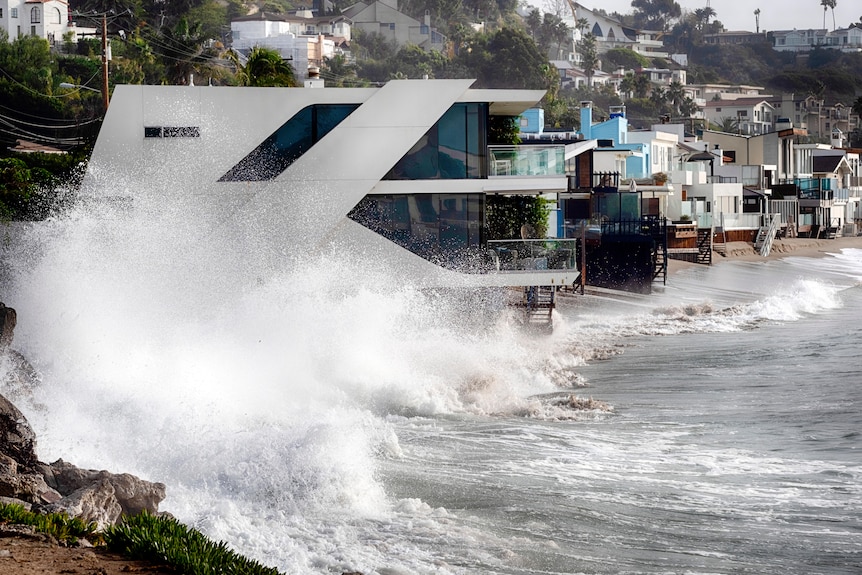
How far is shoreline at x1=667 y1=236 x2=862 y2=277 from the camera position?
6306 centimetres

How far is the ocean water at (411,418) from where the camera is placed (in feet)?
50.0

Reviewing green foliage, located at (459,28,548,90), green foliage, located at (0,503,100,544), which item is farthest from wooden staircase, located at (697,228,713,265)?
green foliage, located at (459,28,548,90)

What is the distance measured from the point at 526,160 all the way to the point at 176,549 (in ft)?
61.8

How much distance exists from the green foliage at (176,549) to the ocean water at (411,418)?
82.6 inches

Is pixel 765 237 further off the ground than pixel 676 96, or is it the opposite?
pixel 676 96

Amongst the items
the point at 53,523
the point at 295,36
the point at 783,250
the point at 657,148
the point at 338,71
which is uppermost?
the point at 295,36

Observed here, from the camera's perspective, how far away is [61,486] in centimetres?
1491

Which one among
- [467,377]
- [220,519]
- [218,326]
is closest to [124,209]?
[218,326]

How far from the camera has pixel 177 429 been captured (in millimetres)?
18828

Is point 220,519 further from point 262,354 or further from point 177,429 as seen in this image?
point 262,354

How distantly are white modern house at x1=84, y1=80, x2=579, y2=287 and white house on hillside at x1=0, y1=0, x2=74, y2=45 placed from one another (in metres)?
75.4

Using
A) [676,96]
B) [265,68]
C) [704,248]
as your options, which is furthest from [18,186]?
[676,96]

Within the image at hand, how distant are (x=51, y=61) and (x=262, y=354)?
203ft

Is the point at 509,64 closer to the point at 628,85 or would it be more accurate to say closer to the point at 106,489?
the point at 628,85
